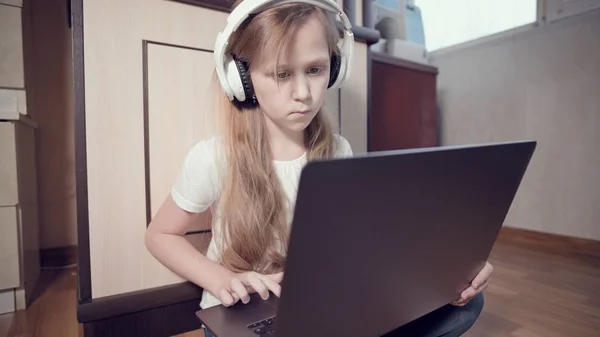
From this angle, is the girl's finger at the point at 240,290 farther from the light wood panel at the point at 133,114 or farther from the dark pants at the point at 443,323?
the light wood panel at the point at 133,114

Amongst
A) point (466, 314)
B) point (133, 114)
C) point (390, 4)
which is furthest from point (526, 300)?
point (390, 4)

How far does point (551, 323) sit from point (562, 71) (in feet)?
3.66

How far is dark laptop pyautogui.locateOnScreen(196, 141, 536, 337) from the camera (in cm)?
24

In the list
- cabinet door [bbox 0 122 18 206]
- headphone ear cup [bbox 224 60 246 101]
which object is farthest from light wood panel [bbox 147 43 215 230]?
cabinet door [bbox 0 122 18 206]

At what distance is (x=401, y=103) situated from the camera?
5.18ft

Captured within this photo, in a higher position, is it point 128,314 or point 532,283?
point 128,314

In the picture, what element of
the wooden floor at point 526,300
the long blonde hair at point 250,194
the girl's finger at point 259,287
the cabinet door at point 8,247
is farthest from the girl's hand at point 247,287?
the cabinet door at point 8,247

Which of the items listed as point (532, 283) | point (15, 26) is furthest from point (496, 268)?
point (15, 26)

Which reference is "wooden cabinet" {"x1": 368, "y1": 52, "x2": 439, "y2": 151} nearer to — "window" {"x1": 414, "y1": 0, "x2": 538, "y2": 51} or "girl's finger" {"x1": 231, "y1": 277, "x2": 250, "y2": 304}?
"window" {"x1": 414, "y1": 0, "x2": 538, "y2": 51}

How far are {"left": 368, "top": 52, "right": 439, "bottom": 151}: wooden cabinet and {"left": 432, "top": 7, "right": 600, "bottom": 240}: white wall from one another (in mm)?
292

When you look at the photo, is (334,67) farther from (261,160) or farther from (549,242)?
(549,242)

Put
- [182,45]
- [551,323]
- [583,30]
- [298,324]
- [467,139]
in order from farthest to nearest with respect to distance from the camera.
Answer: [467,139], [583,30], [551,323], [182,45], [298,324]

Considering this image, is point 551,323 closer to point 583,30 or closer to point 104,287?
point 104,287

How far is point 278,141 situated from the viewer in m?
0.66
